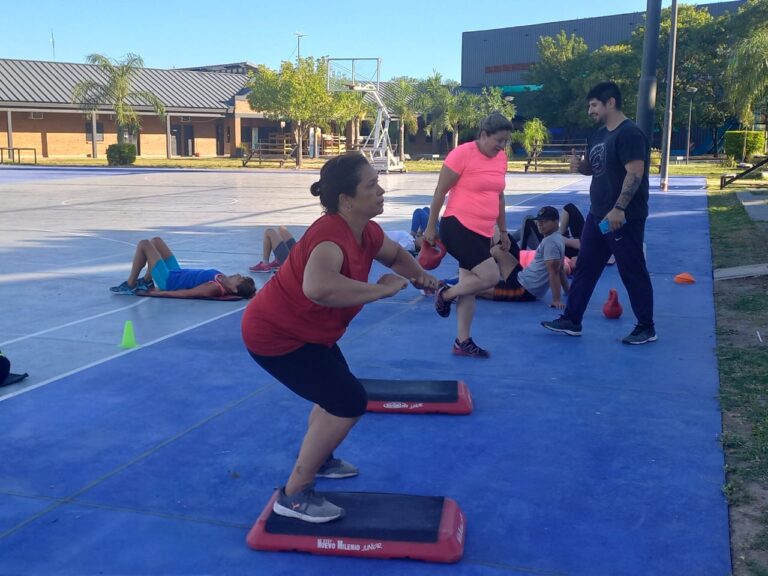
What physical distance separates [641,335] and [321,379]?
444cm

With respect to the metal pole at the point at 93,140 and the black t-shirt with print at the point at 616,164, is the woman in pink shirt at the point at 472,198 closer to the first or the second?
the black t-shirt with print at the point at 616,164

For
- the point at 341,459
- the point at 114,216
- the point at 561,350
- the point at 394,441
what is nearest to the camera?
the point at 341,459

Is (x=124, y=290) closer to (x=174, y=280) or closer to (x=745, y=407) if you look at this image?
(x=174, y=280)

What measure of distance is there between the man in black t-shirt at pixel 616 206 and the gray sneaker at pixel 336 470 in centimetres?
343

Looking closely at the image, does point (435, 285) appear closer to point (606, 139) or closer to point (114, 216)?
point (606, 139)

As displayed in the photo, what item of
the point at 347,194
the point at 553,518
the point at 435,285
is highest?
the point at 347,194

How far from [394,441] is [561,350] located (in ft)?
8.48

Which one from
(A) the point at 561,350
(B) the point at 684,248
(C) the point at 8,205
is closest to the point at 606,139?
(A) the point at 561,350

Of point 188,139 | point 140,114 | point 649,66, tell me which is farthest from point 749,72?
point 188,139

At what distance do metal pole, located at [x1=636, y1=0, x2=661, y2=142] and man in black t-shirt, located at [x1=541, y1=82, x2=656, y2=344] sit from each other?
364 cm

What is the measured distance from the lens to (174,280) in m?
9.07

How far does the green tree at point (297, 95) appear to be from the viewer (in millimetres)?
47625

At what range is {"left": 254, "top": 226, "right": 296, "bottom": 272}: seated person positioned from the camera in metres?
10.0

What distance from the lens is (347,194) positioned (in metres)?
3.42
